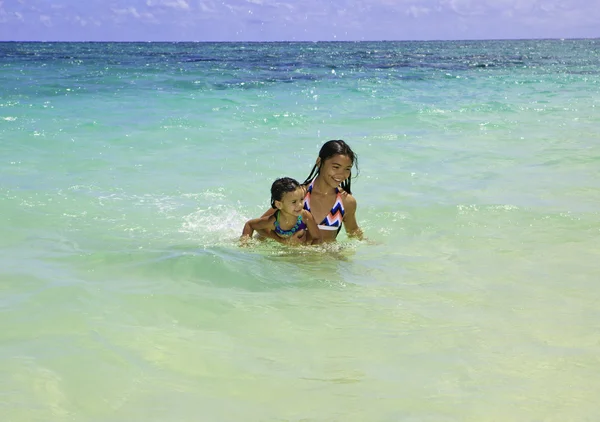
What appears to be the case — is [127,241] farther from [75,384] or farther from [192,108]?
[192,108]

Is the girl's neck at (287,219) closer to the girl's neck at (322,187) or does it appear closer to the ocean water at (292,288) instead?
the ocean water at (292,288)

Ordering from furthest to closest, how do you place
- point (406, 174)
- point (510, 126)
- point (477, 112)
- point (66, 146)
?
1. point (477, 112)
2. point (510, 126)
3. point (66, 146)
4. point (406, 174)

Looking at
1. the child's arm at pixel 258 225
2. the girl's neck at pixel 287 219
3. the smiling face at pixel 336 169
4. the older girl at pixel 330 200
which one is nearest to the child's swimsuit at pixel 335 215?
the older girl at pixel 330 200

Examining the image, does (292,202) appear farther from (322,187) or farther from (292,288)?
(292,288)

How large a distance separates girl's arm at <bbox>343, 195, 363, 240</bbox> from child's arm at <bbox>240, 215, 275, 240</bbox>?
0.57 meters

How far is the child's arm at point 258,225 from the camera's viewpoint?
5.14 meters

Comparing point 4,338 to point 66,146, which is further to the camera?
point 66,146

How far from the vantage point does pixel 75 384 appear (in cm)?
281

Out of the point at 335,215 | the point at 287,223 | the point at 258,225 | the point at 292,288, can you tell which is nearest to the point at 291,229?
the point at 287,223

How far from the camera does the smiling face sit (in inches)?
198

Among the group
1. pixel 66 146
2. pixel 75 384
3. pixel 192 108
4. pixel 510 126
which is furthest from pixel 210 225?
pixel 192 108

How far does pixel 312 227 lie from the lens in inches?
204

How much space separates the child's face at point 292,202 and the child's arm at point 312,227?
0.47 ft

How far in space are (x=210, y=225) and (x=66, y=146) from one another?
446 centimetres
